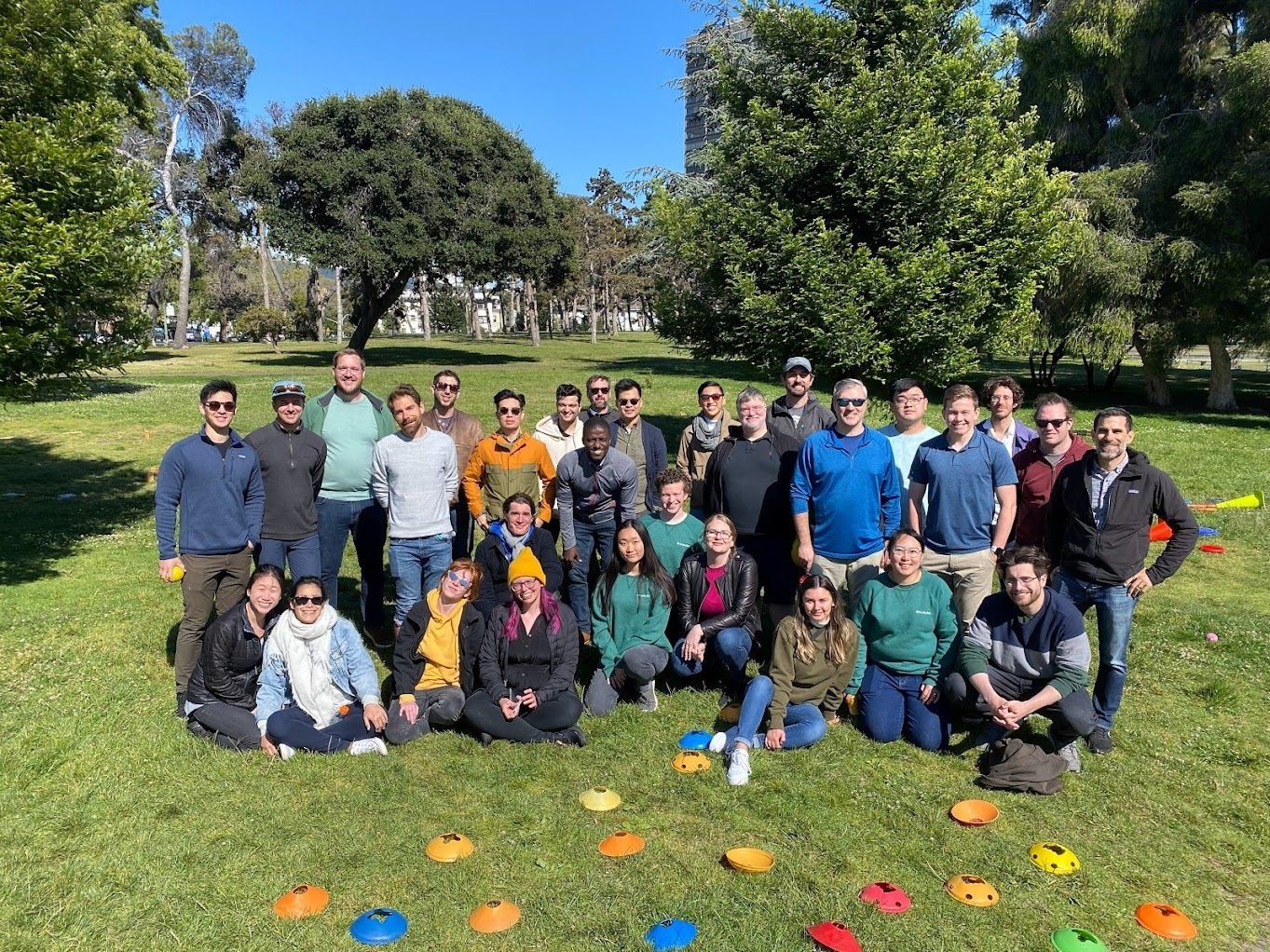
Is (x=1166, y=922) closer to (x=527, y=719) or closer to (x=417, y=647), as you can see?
(x=527, y=719)

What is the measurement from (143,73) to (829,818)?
53.7ft

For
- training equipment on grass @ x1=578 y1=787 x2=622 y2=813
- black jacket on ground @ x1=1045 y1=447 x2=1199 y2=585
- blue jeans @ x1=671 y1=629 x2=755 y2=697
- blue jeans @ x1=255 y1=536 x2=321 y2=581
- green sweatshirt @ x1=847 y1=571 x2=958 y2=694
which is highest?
black jacket on ground @ x1=1045 y1=447 x2=1199 y2=585

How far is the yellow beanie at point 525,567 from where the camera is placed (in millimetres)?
5109

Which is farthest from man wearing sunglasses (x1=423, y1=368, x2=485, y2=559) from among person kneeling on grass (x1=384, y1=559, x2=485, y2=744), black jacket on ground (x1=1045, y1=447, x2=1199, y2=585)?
black jacket on ground (x1=1045, y1=447, x2=1199, y2=585)

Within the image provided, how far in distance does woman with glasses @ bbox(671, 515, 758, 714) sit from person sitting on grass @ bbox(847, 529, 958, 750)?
0.77 metres

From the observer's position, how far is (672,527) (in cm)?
581

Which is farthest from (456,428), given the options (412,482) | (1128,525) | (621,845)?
(1128,525)

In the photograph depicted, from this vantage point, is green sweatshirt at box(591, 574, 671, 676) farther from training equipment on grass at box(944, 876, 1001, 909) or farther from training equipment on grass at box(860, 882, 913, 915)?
training equipment on grass at box(944, 876, 1001, 909)

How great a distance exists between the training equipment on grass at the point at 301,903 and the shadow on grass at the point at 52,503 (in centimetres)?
681

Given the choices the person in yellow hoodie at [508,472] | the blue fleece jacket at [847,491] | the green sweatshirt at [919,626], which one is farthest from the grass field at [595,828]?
the person in yellow hoodie at [508,472]

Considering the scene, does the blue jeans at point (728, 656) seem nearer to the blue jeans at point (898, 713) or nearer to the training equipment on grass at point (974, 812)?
the blue jeans at point (898, 713)

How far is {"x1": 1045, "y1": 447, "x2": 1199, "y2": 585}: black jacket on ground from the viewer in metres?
4.76

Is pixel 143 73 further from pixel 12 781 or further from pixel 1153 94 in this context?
pixel 1153 94

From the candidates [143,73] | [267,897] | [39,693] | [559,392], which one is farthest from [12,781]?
[143,73]
